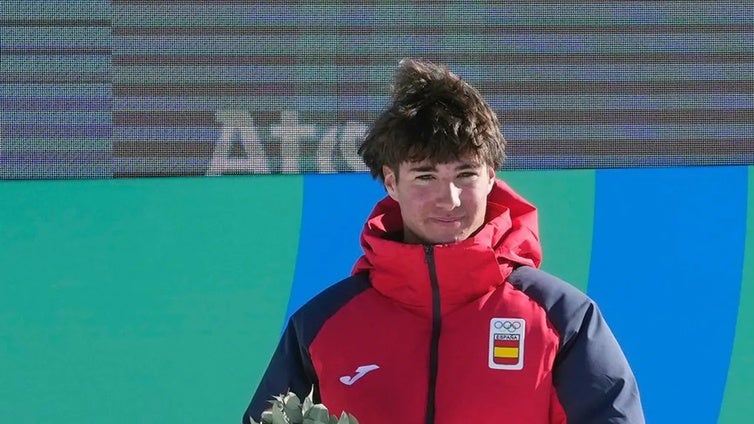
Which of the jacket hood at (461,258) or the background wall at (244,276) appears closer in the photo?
→ the jacket hood at (461,258)

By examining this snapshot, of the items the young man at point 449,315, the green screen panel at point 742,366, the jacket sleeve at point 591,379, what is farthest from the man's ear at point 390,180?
the green screen panel at point 742,366

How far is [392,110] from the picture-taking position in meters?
2.10

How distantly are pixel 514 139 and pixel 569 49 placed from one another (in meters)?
0.28

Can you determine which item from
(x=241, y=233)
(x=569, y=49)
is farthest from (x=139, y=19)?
(x=569, y=49)

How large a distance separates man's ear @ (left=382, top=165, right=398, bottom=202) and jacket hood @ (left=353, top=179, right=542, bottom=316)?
0.07 m

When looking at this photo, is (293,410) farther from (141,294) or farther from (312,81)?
(312,81)

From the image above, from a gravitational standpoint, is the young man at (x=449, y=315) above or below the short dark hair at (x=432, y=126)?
below

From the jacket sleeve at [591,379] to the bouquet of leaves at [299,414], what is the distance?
43 cm

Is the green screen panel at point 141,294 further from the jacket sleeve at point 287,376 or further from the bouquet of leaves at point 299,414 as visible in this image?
the bouquet of leaves at point 299,414

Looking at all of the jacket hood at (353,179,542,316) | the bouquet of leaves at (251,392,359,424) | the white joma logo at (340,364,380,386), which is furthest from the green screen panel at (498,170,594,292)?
the bouquet of leaves at (251,392,359,424)

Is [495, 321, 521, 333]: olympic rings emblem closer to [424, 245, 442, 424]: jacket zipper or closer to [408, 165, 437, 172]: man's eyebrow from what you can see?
[424, 245, 442, 424]: jacket zipper

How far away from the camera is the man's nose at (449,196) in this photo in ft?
6.49

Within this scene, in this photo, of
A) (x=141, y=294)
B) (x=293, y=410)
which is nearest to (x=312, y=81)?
(x=141, y=294)

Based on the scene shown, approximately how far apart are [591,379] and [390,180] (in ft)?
1.72
